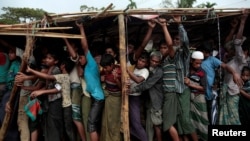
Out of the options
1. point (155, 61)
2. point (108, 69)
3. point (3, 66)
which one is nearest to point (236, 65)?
point (155, 61)

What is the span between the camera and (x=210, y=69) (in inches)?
→ 195

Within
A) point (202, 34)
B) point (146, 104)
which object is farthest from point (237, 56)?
point (146, 104)

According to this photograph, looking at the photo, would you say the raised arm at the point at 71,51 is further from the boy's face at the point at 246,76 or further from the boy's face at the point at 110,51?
the boy's face at the point at 246,76

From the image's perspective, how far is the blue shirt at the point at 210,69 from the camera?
4906 millimetres

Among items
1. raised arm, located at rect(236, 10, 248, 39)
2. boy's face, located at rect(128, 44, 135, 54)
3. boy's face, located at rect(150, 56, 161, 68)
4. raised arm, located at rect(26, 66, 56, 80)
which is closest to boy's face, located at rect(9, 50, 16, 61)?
raised arm, located at rect(26, 66, 56, 80)

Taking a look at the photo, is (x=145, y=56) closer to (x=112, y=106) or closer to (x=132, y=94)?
(x=132, y=94)

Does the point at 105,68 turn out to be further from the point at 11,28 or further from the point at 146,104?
the point at 11,28

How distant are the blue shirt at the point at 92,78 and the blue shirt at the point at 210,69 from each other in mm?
1858

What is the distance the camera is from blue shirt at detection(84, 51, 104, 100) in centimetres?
455

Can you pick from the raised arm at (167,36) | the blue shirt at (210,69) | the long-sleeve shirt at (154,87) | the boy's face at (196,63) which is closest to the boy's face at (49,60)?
the long-sleeve shirt at (154,87)

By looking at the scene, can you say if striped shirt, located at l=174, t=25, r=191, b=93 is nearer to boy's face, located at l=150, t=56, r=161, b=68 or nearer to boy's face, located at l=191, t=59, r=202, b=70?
boy's face, located at l=191, t=59, r=202, b=70

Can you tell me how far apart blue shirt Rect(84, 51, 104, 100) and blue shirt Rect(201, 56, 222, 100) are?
1858 mm

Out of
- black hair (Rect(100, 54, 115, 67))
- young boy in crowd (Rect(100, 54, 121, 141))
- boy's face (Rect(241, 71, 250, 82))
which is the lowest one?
young boy in crowd (Rect(100, 54, 121, 141))

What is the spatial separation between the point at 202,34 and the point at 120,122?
288cm
